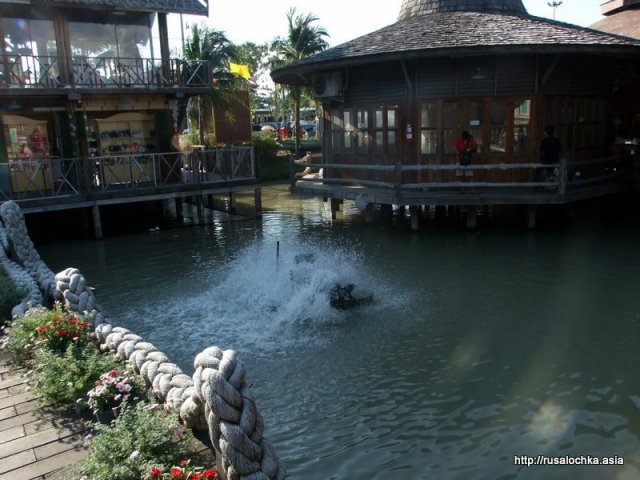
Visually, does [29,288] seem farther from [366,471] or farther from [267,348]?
[366,471]

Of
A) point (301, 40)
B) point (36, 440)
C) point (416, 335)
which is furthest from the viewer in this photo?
point (301, 40)

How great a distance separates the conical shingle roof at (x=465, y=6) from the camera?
20328mm

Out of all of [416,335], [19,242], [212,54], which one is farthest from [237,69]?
[416,335]

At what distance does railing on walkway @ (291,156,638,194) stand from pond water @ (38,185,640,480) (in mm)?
1417

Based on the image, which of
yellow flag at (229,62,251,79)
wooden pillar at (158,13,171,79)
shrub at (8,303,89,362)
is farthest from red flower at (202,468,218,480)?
yellow flag at (229,62,251,79)

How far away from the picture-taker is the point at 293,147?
42.1m

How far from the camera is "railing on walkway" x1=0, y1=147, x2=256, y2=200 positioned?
53.3 ft

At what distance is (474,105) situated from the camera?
16.7 metres

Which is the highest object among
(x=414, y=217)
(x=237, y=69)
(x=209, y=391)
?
(x=237, y=69)

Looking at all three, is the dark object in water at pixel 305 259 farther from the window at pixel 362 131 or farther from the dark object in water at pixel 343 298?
the window at pixel 362 131

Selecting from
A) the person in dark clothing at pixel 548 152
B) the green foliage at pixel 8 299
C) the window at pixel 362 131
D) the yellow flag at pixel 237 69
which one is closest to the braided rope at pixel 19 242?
the green foliage at pixel 8 299

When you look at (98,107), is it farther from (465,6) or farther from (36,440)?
(36,440)

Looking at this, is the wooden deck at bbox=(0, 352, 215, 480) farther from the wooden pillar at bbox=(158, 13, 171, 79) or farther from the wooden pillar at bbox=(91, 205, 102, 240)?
the wooden pillar at bbox=(158, 13, 171, 79)

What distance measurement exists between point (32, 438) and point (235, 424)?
2.22 m
